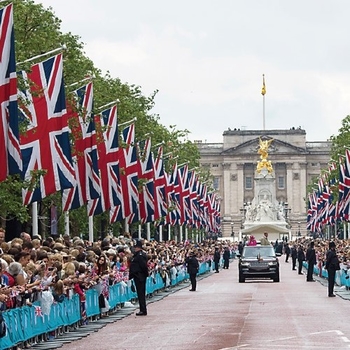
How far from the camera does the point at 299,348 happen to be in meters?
22.5

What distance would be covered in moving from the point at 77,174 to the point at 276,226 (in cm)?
12811

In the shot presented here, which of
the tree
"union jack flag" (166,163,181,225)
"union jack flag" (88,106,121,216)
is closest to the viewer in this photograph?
the tree

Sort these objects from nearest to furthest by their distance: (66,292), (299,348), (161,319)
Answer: (299,348) → (66,292) → (161,319)

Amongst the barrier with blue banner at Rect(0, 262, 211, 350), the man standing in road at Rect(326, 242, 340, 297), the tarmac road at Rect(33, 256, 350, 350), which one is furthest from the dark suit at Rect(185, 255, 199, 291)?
the barrier with blue banner at Rect(0, 262, 211, 350)

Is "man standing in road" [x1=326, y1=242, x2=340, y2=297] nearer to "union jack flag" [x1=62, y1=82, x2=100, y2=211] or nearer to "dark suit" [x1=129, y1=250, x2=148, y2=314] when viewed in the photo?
"union jack flag" [x1=62, y1=82, x2=100, y2=211]

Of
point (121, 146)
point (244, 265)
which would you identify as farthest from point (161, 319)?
point (244, 265)

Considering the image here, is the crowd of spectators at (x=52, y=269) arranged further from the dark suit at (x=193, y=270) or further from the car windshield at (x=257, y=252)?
the car windshield at (x=257, y=252)

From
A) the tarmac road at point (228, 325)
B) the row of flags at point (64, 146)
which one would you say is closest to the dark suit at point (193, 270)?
the row of flags at point (64, 146)

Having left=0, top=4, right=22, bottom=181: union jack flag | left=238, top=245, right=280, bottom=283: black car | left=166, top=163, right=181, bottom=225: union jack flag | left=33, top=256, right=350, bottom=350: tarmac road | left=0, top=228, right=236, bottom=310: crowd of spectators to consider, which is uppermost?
left=166, top=163, right=181, bottom=225: union jack flag

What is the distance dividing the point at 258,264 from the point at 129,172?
11.4 meters

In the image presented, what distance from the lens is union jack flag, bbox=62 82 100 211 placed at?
38.1 m

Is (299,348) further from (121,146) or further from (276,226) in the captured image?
(276,226)

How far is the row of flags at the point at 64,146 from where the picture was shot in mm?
25484

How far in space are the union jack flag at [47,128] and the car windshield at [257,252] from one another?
85.7 feet
